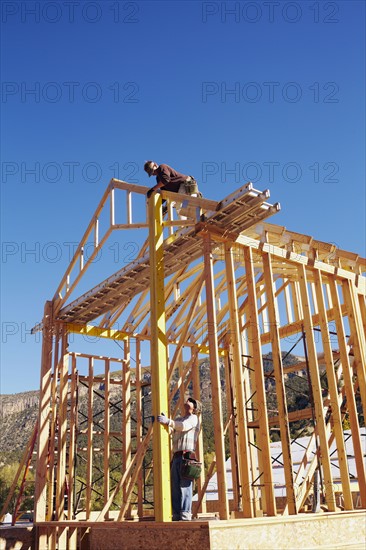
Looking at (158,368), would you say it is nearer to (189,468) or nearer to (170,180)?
(189,468)

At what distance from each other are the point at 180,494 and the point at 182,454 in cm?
53

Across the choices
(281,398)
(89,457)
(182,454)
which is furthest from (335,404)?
(89,457)

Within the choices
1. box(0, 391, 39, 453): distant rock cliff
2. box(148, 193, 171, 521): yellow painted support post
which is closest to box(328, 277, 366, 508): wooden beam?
box(148, 193, 171, 521): yellow painted support post

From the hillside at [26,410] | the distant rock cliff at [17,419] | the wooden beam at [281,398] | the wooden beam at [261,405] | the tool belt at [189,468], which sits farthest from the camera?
the distant rock cliff at [17,419]

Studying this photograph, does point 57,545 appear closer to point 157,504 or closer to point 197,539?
point 157,504

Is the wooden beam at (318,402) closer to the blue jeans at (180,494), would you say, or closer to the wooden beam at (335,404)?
the wooden beam at (335,404)

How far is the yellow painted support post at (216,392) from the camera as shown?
7625 millimetres

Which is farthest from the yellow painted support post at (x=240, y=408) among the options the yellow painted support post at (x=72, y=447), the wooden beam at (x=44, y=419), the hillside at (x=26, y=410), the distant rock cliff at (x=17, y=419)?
the distant rock cliff at (x=17, y=419)

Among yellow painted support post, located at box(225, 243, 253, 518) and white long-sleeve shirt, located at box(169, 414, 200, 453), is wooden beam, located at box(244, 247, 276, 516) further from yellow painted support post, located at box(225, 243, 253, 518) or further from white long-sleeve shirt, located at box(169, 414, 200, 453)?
white long-sleeve shirt, located at box(169, 414, 200, 453)

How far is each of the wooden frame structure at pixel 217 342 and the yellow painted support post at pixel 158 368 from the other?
0.06ft

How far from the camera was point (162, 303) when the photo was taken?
8766mm

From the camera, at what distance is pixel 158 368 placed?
8242mm

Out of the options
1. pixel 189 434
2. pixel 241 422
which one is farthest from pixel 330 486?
pixel 189 434

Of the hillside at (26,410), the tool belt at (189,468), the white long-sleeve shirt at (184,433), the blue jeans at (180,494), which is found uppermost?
the hillside at (26,410)
